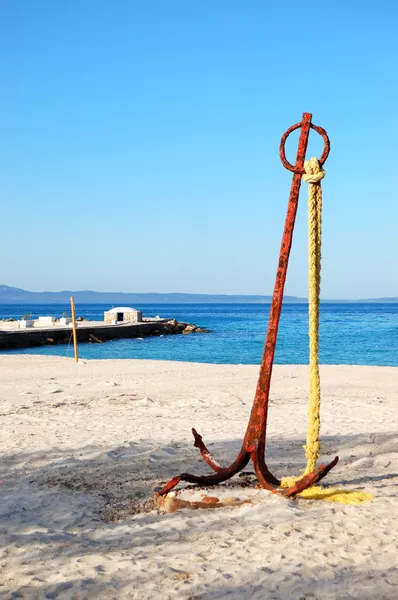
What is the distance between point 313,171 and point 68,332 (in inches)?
1358

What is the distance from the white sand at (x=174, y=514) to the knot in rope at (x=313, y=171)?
2338mm

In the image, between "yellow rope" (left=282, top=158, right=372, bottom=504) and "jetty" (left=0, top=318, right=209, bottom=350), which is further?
"jetty" (left=0, top=318, right=209, bottom=350)

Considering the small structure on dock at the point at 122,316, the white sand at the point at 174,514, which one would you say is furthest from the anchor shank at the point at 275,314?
the small structure on dock at the point at 122,316

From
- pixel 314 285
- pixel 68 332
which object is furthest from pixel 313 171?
pixel 68 332

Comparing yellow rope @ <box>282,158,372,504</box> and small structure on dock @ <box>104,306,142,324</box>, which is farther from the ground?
yellow rope @ <box>282,158,372,504</box>

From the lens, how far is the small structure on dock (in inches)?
1981

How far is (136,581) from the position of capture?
3420mm

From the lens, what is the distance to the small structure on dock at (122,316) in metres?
50.3

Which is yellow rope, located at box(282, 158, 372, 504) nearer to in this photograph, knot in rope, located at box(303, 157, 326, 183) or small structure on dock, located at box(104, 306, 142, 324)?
knot in rope, located at box(303, 157, 326, 183)

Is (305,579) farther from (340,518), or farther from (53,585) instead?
(53,585)

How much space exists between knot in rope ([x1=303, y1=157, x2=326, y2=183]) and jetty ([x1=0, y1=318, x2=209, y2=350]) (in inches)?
1232

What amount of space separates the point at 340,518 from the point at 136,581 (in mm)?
1535

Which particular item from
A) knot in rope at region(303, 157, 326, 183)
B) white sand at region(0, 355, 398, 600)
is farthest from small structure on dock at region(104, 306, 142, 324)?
knot in rope at region(303, 157, 326, 183)

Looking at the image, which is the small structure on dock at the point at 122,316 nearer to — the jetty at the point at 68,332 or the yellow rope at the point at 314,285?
the jetty at the point at 68,332
